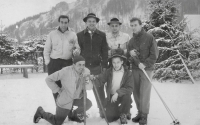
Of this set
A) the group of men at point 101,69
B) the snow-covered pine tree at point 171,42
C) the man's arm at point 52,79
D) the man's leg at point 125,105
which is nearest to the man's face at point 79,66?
the group of men at point 101,69

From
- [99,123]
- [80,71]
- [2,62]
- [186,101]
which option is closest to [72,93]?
[80,71]

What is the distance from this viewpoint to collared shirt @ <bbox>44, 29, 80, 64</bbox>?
3.39 meters

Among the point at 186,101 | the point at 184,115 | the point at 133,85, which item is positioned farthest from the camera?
A: the point at 186,101

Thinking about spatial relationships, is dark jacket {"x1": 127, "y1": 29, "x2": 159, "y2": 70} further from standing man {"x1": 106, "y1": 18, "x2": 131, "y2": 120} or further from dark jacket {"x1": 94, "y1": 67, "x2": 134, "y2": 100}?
standing man {"x1": 106, "y1": 18, "x2": 131, "y2": 120}

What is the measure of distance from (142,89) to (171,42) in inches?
250

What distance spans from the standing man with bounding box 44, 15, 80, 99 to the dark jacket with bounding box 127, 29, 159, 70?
1037 mm

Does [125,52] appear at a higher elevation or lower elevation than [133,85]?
higher

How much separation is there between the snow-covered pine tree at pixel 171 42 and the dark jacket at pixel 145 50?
575cm

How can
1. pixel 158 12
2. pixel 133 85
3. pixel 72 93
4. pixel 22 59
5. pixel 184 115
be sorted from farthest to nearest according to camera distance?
pixel 22 59, pixel 158 12, pixel 184 115, pixel 133 85, pixel 72 93

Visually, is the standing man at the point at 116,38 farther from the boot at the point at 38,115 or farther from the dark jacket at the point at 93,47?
the boot at the point at 38,115

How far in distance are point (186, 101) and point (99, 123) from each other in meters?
2.49

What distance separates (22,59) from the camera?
1920 centimetres

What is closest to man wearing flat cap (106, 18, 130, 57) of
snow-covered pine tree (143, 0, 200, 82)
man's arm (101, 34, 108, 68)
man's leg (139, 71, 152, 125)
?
man's arm (101, 34, 108, 68)

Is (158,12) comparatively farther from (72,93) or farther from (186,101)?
(72,93)
